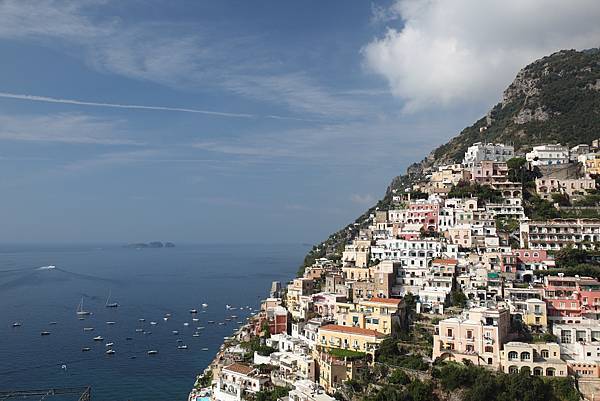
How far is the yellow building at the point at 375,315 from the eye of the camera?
29.8 meters

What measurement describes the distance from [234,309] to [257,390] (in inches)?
1761

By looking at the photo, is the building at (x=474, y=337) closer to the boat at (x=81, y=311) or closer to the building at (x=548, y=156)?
the building at (x=548, y=156)

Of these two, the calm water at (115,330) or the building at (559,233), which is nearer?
the building at (559,233)

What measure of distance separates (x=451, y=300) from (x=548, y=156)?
90.1ft

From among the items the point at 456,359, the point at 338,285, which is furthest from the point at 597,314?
the point at 338,285

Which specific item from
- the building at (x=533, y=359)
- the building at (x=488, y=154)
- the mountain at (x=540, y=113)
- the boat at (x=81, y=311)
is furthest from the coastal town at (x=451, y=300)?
the boat at (x=81, y=311)

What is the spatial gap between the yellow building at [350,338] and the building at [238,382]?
4.02m

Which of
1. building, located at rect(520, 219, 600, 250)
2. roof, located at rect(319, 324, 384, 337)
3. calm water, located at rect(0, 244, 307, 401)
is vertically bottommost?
calm water, located at rect(0, 244, 307, 401)

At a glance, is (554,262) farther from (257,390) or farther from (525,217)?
(257,390)

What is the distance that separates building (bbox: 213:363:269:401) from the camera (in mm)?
29938

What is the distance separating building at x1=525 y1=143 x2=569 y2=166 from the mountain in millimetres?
7134

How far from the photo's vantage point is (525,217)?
4122 centimetres

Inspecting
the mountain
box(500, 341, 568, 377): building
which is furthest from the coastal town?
the mountain

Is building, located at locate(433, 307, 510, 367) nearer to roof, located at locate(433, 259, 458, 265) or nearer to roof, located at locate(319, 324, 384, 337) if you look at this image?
roof, located at locate(319, 324, 384, 337)
